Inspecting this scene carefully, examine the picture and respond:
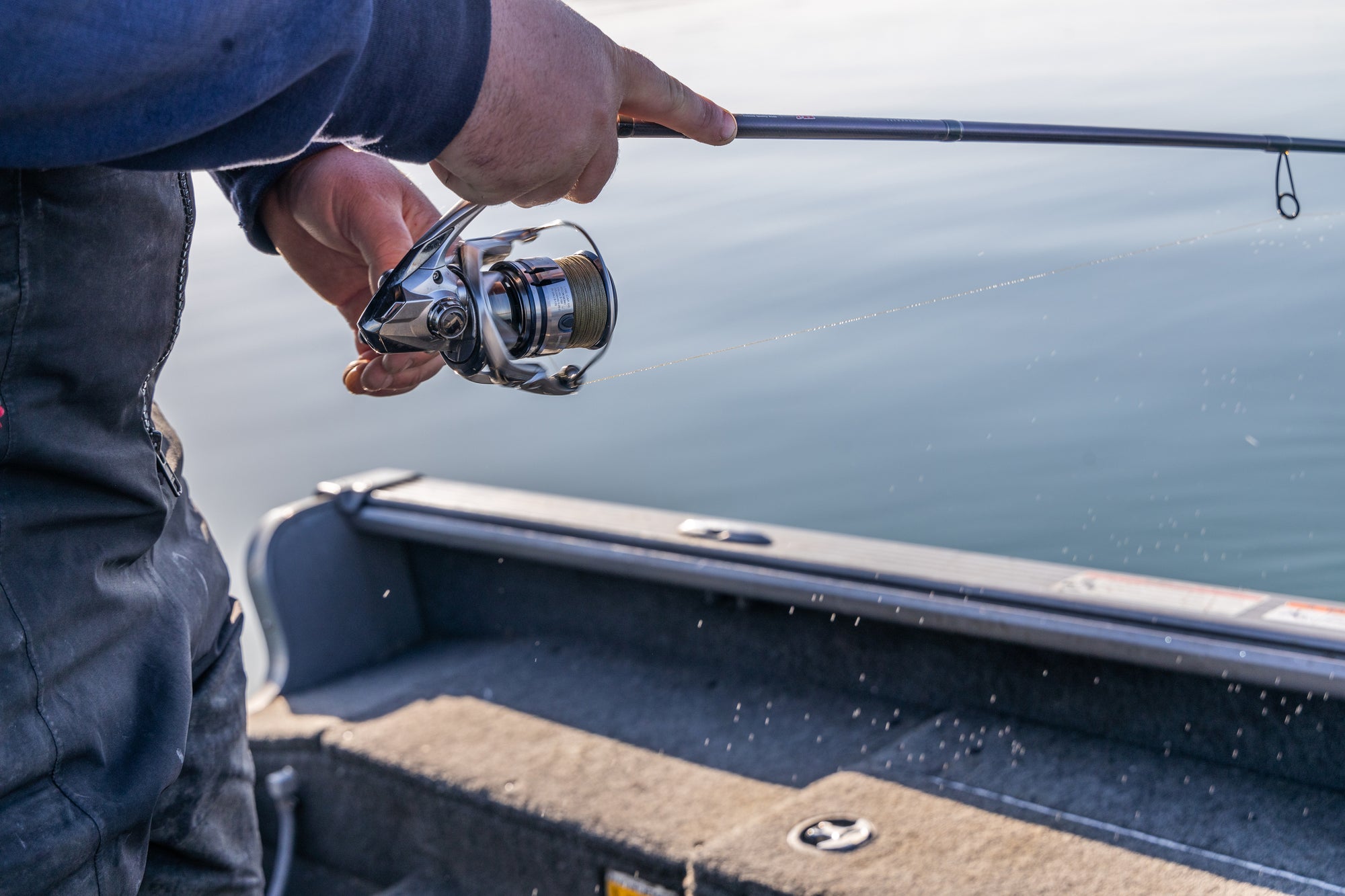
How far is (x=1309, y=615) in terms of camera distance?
5.88ft

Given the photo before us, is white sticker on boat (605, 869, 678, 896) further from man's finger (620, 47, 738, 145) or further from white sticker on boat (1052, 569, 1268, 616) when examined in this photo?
man's finger (620, 47, 738, 145)

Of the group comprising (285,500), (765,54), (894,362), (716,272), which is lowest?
(285,500)

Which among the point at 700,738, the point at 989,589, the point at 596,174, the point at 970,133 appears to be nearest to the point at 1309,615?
the point at 989,589

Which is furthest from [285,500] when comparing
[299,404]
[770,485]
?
[770,485]

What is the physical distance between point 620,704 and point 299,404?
3.93 metres

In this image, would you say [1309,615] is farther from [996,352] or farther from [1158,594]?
[996,352]

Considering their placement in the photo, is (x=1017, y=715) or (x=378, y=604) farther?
(x=378, y=604)

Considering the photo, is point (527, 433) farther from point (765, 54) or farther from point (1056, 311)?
point (765, 54)

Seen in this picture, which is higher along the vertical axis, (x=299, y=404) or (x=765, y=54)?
(x=765, y=54)

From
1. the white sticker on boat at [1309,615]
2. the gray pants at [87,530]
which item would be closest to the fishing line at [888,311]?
the gray pants at [87,530]

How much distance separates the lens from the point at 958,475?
458 cm

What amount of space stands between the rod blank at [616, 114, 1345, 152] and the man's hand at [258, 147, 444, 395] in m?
0.30

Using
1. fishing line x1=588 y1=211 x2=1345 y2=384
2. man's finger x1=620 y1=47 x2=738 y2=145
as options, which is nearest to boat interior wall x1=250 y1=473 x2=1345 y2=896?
fishing line x1=588 y1=211 x2=1345 y2=384

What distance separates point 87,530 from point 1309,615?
1579mm
